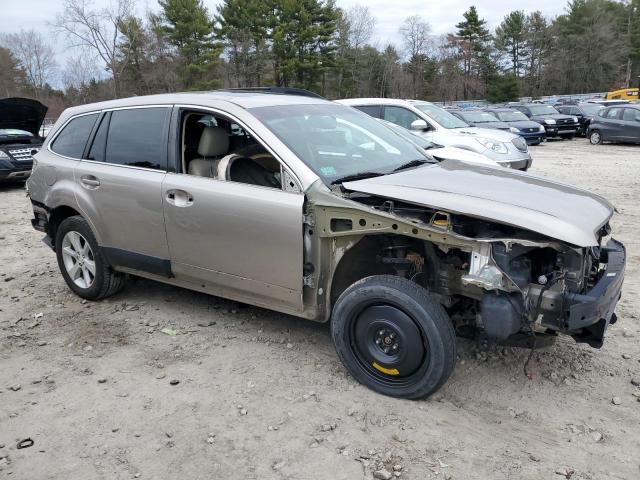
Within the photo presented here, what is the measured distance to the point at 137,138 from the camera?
4.47 meters

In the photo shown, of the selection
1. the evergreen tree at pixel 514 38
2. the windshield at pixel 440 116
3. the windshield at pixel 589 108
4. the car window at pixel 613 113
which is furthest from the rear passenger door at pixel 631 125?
the evergreen tree at pixel 514 38

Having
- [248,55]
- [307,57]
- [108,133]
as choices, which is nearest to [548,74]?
[307,57]

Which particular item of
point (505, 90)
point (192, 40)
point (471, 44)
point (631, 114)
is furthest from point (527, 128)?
point (471, 44)

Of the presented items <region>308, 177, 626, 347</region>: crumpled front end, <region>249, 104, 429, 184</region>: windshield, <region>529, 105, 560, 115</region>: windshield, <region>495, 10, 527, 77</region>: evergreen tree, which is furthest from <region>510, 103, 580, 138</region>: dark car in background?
<region>495, 10, 527, 77</region>: evergreen tree

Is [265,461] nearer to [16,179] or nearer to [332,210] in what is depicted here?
[332,210]

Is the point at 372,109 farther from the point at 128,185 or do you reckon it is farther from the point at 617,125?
the point at 617,125

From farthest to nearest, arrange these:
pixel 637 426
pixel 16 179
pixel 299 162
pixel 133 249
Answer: pixel 16 179
pixel 133 249
pixel 299 162
pixel 637 426

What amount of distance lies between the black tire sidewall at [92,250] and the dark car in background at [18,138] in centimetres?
731

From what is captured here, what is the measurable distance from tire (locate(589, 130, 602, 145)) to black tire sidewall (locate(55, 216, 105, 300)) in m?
19.7

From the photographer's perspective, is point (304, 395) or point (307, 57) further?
point (307, 57)

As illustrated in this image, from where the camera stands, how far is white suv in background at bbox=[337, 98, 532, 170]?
1027 cm

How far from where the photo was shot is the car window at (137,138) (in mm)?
4305

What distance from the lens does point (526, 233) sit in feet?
Result: 9.73

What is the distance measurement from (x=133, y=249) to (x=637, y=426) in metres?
3.69
